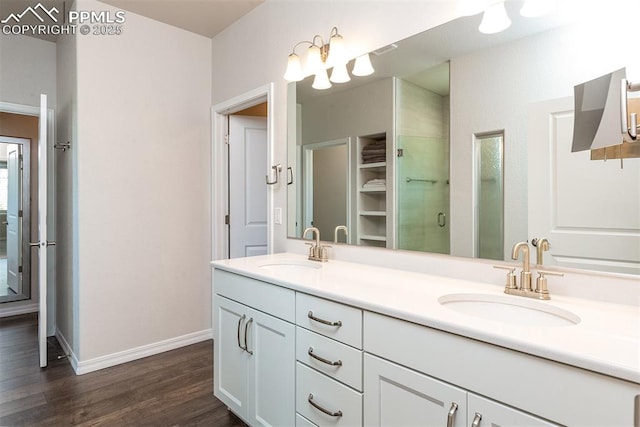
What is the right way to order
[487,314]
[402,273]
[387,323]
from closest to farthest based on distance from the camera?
1. [387,323]
2. [487,314]
3. [402,273]

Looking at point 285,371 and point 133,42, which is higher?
point 133,42

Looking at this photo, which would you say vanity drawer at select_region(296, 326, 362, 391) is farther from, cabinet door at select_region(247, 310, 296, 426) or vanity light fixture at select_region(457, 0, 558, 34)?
vanity light fixture at select_region(457, 0, 558, 34)

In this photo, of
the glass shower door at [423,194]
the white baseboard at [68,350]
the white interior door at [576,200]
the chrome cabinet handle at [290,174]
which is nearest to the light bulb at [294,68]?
the chrome cabinet handle at [290,174]

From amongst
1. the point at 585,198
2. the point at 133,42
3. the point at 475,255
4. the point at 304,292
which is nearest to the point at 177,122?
the point at 133,42

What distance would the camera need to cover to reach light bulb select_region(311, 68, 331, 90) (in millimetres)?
2141

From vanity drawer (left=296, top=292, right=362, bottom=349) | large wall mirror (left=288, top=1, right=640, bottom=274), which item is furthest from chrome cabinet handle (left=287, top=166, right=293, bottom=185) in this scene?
vanity drawer (left=296, top=292, right=362, bottom=349)

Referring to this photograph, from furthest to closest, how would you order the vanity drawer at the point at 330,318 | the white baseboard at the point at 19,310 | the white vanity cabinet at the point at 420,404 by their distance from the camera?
the white baseboard at the point at 19,310, the vanity drawer at the point at 330,318, the white vanity cabinet at the point at 420,404

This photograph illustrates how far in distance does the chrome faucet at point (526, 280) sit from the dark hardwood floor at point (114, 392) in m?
1.55

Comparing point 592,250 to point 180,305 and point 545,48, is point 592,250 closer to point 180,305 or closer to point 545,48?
point 545,48

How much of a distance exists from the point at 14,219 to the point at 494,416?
199 inches

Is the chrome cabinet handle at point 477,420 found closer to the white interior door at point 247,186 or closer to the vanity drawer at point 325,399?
the vanity drawer at point 325,399

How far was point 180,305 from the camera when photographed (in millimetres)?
2984

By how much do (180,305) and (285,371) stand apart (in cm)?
178

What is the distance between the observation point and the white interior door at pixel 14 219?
13.1 ft
